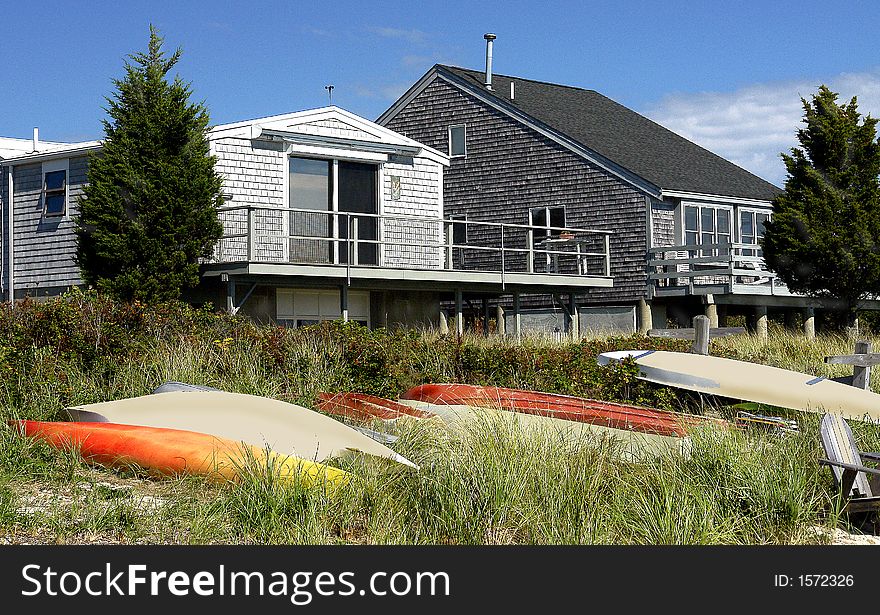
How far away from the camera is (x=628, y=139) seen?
35.8 metres

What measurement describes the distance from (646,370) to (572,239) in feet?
51.5

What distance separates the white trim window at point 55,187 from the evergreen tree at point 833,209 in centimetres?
1698

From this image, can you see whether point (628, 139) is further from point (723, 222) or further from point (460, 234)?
point (460, 234)

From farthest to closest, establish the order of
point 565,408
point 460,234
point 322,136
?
point 460,234
point 322,136
point 565,408

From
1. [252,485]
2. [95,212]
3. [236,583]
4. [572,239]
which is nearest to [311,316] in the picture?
[95,212]

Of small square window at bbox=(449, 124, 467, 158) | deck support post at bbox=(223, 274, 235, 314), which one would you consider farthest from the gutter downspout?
small square window at bbox=(449, 124, 467, 158)

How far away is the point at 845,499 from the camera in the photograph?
809 cm

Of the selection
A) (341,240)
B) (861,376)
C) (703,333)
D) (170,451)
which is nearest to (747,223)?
(341,240)

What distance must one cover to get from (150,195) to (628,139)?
61.4ft

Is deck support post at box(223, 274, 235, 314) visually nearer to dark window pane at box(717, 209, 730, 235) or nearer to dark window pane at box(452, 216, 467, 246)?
dark window pane at box(452, 216, 467, 246)

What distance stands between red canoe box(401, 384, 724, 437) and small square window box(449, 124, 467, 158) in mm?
23129

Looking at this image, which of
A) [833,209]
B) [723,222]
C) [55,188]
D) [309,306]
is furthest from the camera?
[723,222]

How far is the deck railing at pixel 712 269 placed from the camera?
29.3 metres

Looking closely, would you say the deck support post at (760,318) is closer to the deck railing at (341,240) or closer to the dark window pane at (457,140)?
the deck railing at (341,240)
